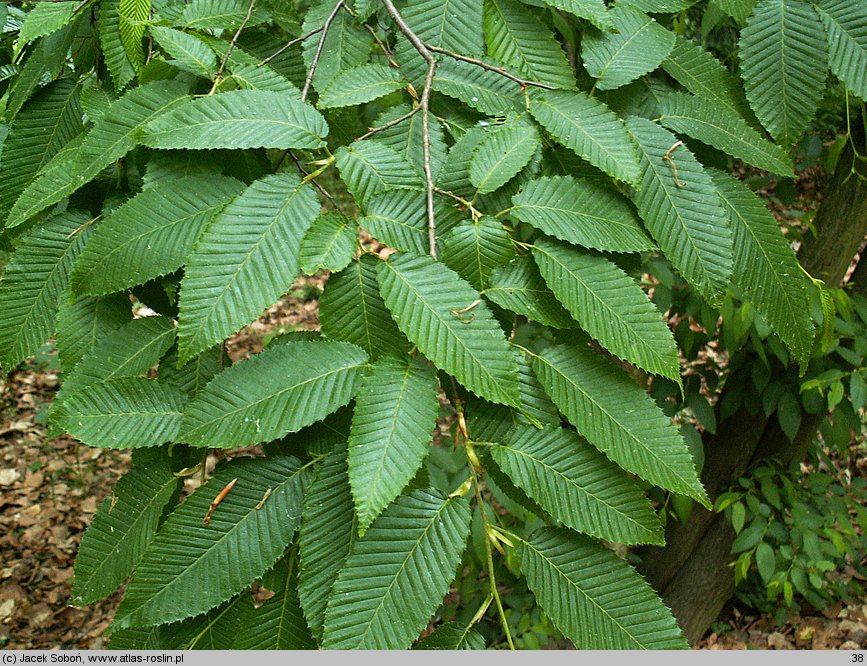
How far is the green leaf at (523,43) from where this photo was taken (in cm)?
102

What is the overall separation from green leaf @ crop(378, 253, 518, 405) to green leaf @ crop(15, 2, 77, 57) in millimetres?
660

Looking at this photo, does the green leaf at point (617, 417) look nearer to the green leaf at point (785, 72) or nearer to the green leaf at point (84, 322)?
the green leaf at point (785, 72)

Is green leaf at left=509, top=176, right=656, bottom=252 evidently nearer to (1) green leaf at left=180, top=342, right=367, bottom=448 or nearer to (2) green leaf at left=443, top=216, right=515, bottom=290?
(2) green leaf at left=443, top=216, right=515, bottom=290

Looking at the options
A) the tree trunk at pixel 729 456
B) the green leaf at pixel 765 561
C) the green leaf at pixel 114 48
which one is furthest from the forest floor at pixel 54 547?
the green leaf at pixel 114 48

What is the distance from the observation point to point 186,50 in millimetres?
971

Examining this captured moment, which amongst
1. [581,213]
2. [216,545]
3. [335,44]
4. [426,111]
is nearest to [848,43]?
[581,213]

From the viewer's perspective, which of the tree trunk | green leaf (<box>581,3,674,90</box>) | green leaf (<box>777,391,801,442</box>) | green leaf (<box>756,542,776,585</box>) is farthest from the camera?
green leaf (<box>756,542,776,585</box>)

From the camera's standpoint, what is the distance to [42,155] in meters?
1.17

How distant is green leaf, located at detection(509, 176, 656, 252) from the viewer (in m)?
0.85

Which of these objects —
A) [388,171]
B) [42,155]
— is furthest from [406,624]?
[42,155]

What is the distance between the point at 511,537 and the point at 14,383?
433 cm

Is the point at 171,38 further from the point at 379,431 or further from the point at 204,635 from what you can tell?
the point at 204,635

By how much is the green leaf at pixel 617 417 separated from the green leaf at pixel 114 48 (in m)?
0.75

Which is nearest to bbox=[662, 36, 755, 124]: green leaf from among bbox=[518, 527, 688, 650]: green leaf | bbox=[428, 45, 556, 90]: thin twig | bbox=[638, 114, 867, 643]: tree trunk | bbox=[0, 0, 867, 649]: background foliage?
bbox=[0, 0, 867, 649]: background foliage
